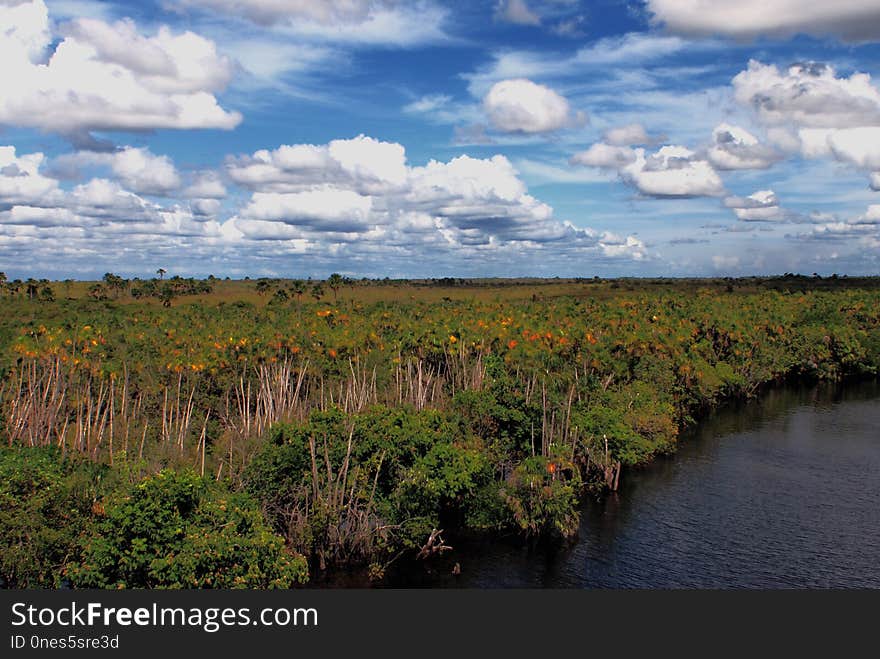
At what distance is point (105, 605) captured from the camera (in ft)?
51.2

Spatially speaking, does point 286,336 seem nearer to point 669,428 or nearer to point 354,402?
point 354,402

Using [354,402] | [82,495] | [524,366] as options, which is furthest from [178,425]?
[524,366]

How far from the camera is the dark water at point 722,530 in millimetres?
23297

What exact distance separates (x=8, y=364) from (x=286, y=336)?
12119 millimetres

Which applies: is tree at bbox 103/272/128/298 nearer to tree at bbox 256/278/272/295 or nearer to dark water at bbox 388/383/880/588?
tree at bbox 256/278/272/295

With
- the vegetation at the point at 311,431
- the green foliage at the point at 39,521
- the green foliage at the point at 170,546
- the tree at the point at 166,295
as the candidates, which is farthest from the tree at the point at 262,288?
the green foliage at the point at 170,546

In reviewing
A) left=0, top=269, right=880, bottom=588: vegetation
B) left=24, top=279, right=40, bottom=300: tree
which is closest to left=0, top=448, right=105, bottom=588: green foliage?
left=0, top=269, right=880, bottom=588: vegetation

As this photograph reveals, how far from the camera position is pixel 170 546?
54.2 ft

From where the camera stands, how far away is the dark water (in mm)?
23297

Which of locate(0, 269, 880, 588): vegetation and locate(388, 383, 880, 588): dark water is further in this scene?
locate(388, 383, 880, 588): dark water

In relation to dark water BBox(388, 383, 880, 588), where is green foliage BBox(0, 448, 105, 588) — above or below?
above

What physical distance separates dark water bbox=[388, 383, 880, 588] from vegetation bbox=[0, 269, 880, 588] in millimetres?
1298

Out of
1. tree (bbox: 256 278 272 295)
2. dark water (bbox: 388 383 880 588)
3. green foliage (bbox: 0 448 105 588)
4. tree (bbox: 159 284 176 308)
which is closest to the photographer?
green foliage (bbox: 0 448 105 588)

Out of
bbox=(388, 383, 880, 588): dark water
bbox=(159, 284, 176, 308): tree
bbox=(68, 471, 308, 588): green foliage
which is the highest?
bbox=(159, 284, 176, 308): tree
